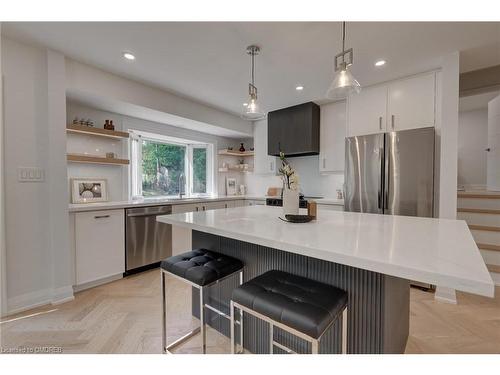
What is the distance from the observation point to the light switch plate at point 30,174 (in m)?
2.08

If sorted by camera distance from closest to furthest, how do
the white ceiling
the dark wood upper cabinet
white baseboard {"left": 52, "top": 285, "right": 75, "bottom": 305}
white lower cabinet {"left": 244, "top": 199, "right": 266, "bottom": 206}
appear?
1. the white ceiling
2. white baseboard {"left": 52, "top": 285, "right": 75, "bottom": 305}
3. the dark wood upper cabinet
4. white lower cabinet {"left": 244, "top": 199, "right": 266, "bottom": 206}

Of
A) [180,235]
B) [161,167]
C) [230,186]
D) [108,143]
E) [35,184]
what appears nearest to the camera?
[35,184]

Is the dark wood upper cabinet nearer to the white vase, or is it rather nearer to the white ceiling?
the white ceiling

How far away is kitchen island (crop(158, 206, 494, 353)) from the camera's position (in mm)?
740

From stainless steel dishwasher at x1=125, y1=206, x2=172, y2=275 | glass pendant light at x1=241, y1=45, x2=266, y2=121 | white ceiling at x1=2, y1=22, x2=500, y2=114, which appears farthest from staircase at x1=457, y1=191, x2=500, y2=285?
stainless steel dishwasher at x1=125, y1=206, x2=172, y2=275

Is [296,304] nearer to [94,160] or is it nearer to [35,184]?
[35,184]

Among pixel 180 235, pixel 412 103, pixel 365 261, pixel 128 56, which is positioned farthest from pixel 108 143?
pixel 412 103

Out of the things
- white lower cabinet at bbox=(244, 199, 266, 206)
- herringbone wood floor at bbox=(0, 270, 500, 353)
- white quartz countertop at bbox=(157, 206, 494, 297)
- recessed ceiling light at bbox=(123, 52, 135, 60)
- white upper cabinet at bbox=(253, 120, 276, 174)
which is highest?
recessed ceiling light at bbox=(123, 52, 135, 60)

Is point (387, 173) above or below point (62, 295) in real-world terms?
above

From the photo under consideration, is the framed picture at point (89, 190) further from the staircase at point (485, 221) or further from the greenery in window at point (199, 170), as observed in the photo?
the staircase at point (485, 221)

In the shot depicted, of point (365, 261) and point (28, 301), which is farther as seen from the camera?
point (28, 301)

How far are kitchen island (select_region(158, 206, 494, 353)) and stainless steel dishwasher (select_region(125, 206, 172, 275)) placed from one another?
1.50 m

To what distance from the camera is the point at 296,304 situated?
97cm

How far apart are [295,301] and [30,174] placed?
2.52 m
